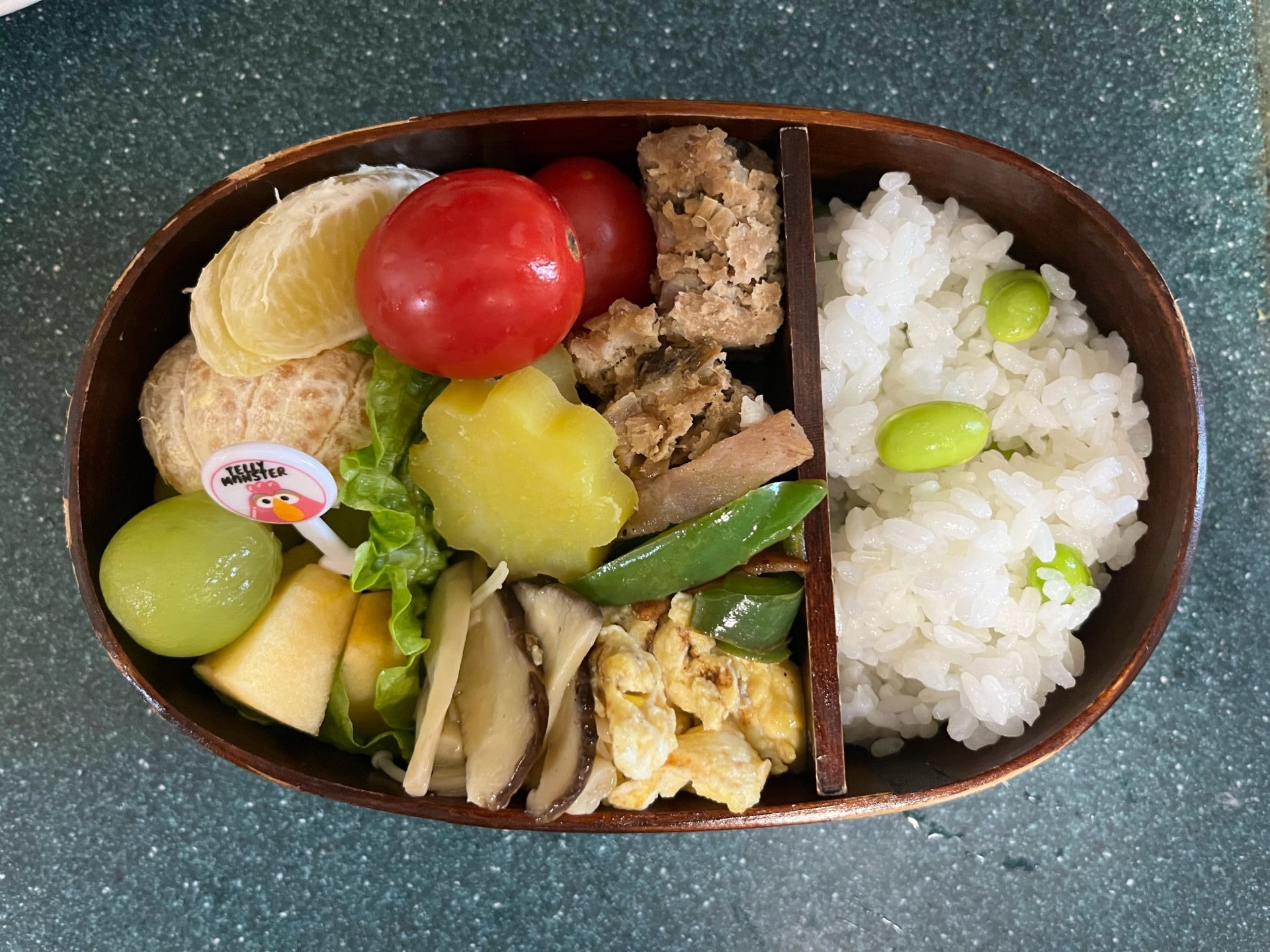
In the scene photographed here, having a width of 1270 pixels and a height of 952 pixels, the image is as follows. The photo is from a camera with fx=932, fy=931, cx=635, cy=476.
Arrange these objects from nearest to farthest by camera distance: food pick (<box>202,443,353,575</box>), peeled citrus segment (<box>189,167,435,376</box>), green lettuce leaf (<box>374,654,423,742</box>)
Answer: food pick (<box>202,443,353,575</box>) < peeled citrus segment (<box>189,167,435,376</box>) < green lettuce leaf (<box>374,654,423,742</box>)

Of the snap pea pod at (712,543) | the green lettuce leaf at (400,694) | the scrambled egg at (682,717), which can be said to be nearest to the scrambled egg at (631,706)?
the scrambled egg at (682,717)

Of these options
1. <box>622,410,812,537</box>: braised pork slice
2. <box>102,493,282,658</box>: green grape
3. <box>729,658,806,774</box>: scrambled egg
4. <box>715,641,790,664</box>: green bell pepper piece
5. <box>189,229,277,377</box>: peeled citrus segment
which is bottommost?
<box>729,658,806,774</box>: scrambled egg

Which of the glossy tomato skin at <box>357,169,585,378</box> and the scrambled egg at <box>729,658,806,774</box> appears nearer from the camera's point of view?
the glossy tomato skin at <box>357,169,585,378</box>

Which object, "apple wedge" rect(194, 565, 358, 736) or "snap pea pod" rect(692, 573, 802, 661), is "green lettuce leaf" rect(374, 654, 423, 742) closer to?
"apple wedge" rect(194, 565, 358, 736)

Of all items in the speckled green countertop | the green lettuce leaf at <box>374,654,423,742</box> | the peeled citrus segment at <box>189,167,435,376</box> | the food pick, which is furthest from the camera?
the speckled green countertop

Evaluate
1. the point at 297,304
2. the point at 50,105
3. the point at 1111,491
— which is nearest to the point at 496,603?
the point at 297,304

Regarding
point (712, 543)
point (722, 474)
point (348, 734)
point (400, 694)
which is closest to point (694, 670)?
point (712, 543)

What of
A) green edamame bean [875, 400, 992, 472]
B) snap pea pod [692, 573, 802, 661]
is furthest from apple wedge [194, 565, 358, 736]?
green edamame bean [875, 400, 992, 472]
